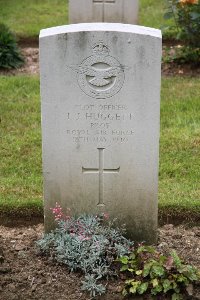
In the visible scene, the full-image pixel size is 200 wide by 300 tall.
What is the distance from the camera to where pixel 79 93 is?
4.49 meters

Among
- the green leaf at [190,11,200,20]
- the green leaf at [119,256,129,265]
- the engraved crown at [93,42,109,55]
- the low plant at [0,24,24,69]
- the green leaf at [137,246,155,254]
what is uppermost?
the green leaf at [190,11,200,20]

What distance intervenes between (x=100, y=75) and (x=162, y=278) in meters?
1.35

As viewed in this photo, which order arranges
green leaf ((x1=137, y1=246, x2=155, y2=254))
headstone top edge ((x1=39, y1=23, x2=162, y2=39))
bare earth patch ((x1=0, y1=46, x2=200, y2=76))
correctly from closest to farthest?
headstone top edge ((x1=39, y1=23, x2=162, y2=39)) → green leaf ((x1=137, y1=246, x2=155, y2=254)) → bare earth patch ((x1=0, y1=46, x2=200, y2=76))

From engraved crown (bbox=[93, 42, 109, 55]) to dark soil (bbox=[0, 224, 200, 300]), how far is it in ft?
4.69

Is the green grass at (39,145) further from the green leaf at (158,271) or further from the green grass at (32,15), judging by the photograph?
the green grass at (32,15)

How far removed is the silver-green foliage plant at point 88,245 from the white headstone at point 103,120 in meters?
0.12

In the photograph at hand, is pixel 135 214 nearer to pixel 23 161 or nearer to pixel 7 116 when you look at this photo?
pixel 23 161

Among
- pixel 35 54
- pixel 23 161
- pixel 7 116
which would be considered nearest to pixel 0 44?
pixel 35 54

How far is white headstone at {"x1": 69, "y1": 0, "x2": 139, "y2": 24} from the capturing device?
9289 mm

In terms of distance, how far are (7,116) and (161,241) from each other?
3120 millimetres

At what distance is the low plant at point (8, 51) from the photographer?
30.5 ft

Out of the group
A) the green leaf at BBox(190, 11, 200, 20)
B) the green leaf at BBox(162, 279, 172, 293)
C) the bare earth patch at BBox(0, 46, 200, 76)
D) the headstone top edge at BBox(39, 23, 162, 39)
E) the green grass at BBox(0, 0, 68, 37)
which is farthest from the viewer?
the green grass at BBox(0, 0, 68, 37)

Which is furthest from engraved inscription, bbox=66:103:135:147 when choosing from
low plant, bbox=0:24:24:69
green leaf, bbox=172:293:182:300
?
low plant, bbox=0:24:24:69

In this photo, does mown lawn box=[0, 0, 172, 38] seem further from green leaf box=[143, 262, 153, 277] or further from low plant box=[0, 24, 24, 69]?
green leaf box=[143, 262, 153, 277]
